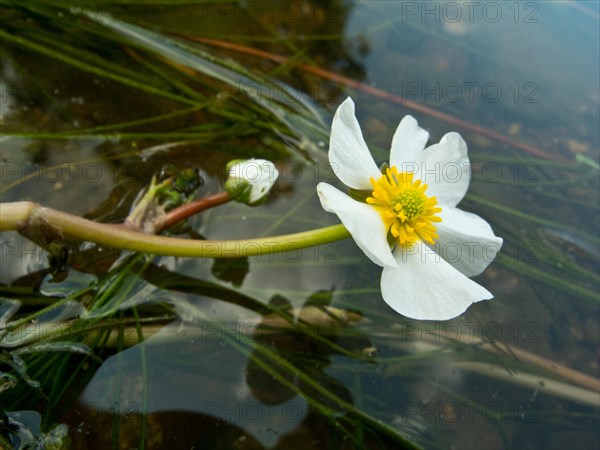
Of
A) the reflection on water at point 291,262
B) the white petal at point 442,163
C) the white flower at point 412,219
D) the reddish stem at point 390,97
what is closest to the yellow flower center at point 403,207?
the white flower at point 412,219

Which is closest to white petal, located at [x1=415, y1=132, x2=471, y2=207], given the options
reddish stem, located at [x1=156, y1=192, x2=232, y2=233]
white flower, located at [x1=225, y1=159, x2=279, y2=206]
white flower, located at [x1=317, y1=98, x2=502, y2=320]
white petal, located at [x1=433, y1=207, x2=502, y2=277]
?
white flower, located at [x1=317, y1=98, x2=502, y2=320]

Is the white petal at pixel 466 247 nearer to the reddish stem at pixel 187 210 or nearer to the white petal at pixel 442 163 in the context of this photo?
the white petal at pixel 442 163

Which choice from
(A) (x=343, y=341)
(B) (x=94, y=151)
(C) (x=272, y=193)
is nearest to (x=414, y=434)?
(A) (x=343, y=341)

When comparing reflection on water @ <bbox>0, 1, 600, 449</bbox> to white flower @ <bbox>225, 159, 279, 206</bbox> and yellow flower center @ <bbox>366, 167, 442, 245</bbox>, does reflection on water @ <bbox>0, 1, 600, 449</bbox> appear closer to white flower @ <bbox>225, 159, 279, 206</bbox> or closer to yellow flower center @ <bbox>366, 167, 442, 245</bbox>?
white flower @ <bbox>225, 159, 279, 206</bbox>

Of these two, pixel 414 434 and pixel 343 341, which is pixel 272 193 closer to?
pixel 343 341

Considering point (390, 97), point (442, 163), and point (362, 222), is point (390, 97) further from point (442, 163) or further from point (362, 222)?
point (362, 222)

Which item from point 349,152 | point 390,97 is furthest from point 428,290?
point 390,97
